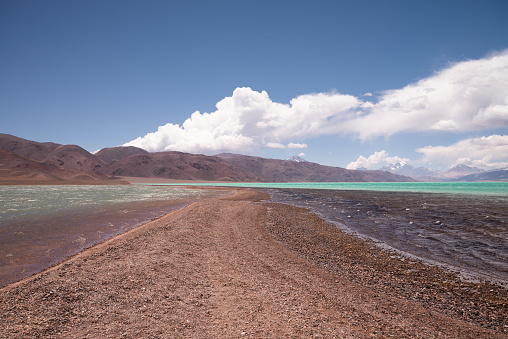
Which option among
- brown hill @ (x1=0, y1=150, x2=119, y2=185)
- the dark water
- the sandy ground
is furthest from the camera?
brown hill @ (x1=0, y1=150, x2=119, y2=185)

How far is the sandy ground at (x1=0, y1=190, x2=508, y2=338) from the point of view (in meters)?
5.78

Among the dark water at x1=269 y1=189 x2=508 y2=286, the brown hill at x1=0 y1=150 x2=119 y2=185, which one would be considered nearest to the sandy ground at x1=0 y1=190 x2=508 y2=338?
the dark water at x1=269 y1=189 x2=508 y2=286

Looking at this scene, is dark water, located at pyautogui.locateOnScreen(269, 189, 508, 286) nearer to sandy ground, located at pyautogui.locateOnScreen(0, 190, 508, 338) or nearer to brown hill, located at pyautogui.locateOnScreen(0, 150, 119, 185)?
sandy ground, located at pyautogui.locateOnScreen(0, 190, 508, 338)

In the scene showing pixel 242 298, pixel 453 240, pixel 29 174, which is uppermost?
pixel 29 174

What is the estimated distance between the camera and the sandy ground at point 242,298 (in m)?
5.78

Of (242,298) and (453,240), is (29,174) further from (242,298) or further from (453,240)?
(453,240)

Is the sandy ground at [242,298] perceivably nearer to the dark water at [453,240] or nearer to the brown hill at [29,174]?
the dark water at [453,240]

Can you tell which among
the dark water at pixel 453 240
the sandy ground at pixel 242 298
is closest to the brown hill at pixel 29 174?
the sandy ground at pixel 242 298

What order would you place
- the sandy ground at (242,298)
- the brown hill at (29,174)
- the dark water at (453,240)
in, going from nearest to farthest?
the sandy ground at (242,298) < the dark water at (453,240) < the brown hill at (29,174)

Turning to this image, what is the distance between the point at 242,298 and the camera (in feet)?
23.9

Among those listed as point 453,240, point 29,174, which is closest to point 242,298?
point 453,240

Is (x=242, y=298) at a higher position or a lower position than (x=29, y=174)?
lower

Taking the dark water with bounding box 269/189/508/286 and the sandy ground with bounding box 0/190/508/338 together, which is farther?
the dark water with bounding box 269/189/508/286

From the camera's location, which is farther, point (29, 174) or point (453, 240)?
point (29, 174)
